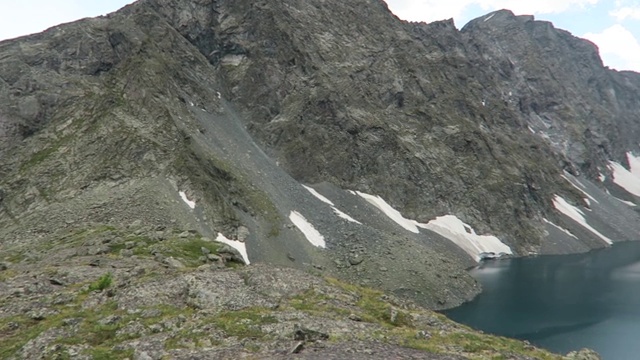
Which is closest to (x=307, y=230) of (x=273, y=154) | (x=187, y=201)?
(x=187, y=201)

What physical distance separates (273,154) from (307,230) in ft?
106

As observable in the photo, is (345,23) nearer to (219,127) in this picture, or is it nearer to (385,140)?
(385,140)

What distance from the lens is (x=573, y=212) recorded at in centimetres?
15962

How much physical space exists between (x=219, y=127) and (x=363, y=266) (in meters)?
51.1

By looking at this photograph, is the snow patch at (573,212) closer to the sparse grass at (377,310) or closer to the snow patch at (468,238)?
the snow patch at (468,238)

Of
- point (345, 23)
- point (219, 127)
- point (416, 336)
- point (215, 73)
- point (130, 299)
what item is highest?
point (345, 23)

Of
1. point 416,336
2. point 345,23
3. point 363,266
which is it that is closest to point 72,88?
point 363,266

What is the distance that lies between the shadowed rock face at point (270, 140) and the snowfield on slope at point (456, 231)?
9.23ft

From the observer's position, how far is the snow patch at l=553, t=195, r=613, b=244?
152 m

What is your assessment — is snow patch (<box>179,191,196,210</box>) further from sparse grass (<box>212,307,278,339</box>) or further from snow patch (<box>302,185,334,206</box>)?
sparse grass (<box>212,307,278,339</box>)

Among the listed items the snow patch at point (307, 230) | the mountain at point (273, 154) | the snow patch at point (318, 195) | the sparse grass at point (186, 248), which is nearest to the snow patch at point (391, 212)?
the mountain at point (273, 154)

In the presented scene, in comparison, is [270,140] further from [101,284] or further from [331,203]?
[101,284]

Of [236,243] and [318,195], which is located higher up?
[318,195]

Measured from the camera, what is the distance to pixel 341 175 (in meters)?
113
